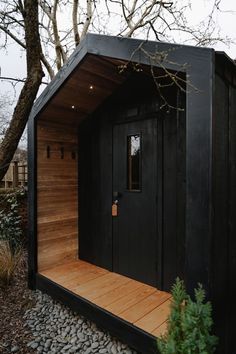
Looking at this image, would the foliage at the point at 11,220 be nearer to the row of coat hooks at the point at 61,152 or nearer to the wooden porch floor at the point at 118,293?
the wooden porch floor at the point at 118,293

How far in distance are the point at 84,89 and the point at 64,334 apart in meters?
2.75

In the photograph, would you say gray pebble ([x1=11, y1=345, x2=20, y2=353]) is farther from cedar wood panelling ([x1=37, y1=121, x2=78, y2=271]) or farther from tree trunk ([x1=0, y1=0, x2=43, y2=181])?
tree trunk ([x1=0, y1=0, x2=43, y2=181])

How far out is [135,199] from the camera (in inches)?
123

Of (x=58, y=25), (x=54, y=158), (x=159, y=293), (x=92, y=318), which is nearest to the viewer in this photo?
(x=92, y=318)

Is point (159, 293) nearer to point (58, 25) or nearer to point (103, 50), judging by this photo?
point (103, 50)

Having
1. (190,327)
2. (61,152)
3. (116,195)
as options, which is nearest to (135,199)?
(116,195)

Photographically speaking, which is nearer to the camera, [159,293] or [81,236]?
[159,293]

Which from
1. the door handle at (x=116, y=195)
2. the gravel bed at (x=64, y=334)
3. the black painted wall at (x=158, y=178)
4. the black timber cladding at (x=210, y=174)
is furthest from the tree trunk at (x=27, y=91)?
the black timber cladding at (x=210, y=174)

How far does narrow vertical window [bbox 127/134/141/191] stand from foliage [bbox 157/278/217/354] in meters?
1.70

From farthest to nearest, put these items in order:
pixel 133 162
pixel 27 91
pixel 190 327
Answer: pixel 27 91 < pixel 133 162 < pixel 190 327

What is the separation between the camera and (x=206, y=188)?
161 centimetres

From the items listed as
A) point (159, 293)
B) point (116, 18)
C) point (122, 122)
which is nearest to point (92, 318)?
point (159, 293)

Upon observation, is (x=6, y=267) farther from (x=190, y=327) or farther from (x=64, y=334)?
(x=190, y=327)

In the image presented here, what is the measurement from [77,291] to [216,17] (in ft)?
14.3
